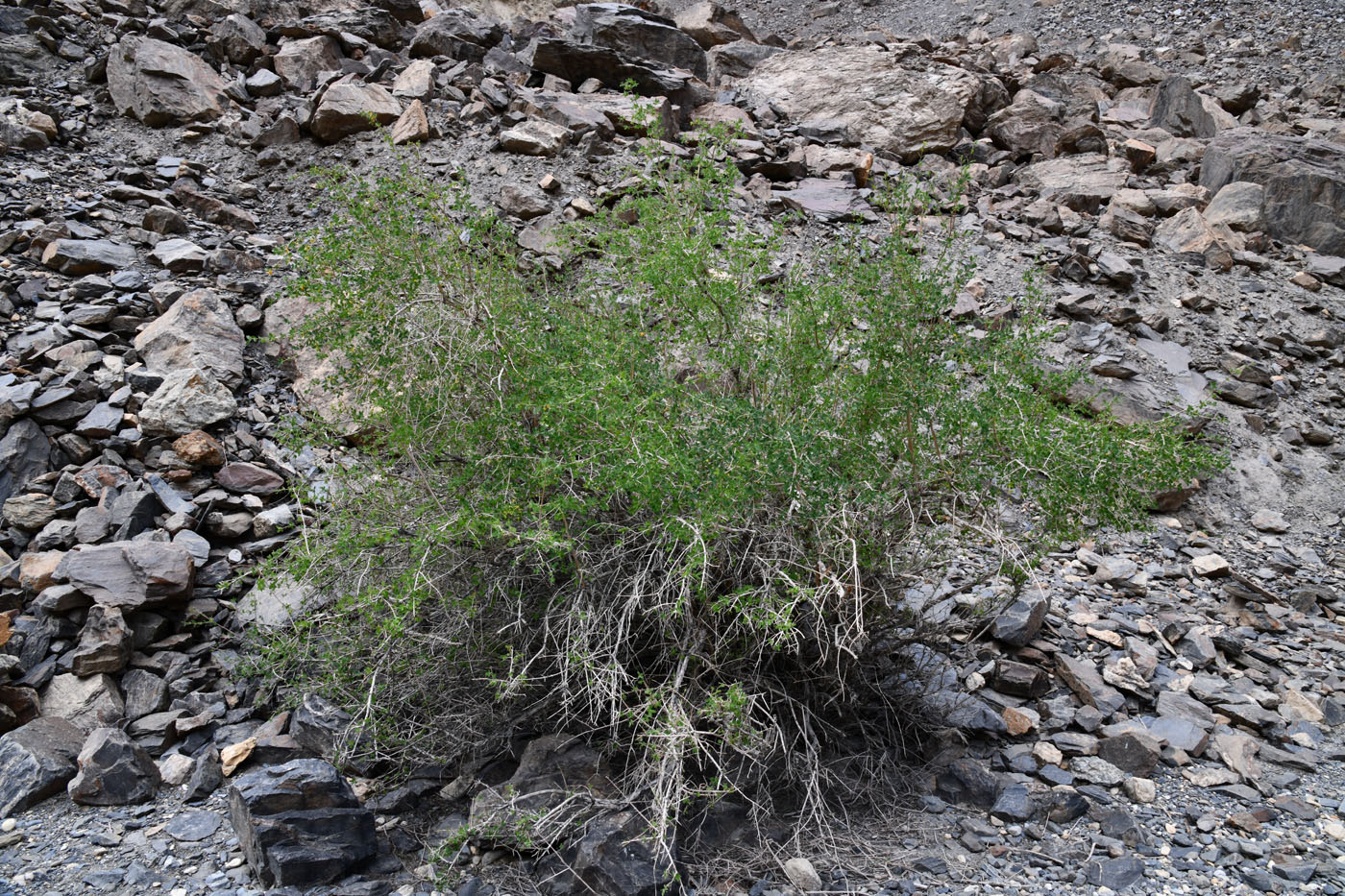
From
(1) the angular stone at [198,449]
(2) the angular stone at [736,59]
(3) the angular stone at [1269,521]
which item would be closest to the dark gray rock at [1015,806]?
(3) the angular stone at [1269,521]

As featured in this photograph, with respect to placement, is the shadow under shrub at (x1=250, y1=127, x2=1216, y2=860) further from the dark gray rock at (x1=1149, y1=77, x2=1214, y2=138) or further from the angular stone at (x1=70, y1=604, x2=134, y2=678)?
the dark gray rock at (x1=1149, y1=77, x2=1214, y2=138)

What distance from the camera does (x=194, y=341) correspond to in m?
6.16

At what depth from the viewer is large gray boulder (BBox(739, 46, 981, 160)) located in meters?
10.7

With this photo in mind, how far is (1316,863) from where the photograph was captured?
→ 3492 mm

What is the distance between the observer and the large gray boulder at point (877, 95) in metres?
10.7

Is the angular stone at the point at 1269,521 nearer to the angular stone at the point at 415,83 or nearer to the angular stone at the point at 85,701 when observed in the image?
the angular stone at the point at 85,701

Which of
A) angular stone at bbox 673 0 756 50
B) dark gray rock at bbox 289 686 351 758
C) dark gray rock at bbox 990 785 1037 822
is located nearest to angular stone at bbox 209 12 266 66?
angular stone at bbox 673 0 756 50

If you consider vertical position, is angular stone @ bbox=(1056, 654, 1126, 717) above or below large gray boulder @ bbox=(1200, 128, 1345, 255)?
below

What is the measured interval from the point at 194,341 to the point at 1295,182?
34.9 ft

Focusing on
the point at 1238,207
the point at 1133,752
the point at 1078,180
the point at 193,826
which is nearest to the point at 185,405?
the point at 193,826

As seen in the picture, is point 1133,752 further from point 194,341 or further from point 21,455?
point 21,455

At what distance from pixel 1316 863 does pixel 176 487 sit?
244 inches

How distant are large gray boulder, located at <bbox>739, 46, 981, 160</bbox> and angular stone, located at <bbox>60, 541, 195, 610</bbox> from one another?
886cm

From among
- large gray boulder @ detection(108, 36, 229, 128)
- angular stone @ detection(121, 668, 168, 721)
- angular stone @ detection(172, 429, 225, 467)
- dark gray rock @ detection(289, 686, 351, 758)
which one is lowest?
angular stone @ detection(121, 668, 168, 721)
